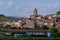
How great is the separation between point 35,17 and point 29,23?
1743 centimetres

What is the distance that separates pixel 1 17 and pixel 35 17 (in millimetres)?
22480

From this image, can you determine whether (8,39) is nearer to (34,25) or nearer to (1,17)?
(34,25)

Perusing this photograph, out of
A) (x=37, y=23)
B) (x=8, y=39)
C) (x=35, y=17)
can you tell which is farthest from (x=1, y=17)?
(x=8, y=39)

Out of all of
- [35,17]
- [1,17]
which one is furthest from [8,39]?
[1,17]

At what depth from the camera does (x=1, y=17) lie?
11206 cm

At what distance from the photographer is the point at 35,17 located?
311 ft

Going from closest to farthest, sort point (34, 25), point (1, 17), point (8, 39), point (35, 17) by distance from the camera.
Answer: point (8, 39) → point (34, 25) → point (35, 17) → point (1, 17)

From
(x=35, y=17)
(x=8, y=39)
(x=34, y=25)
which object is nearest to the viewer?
(x=8, y=39)

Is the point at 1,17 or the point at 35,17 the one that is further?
the point at 1,17

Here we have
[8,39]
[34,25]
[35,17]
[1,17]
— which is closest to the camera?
[8,39]

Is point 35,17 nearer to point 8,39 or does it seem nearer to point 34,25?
point 34,25

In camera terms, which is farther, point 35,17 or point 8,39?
point 35,17

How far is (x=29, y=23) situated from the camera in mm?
77500

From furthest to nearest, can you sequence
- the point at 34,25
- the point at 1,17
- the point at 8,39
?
the point at 1,17 → the point at 34,25 → the point at 8,39
